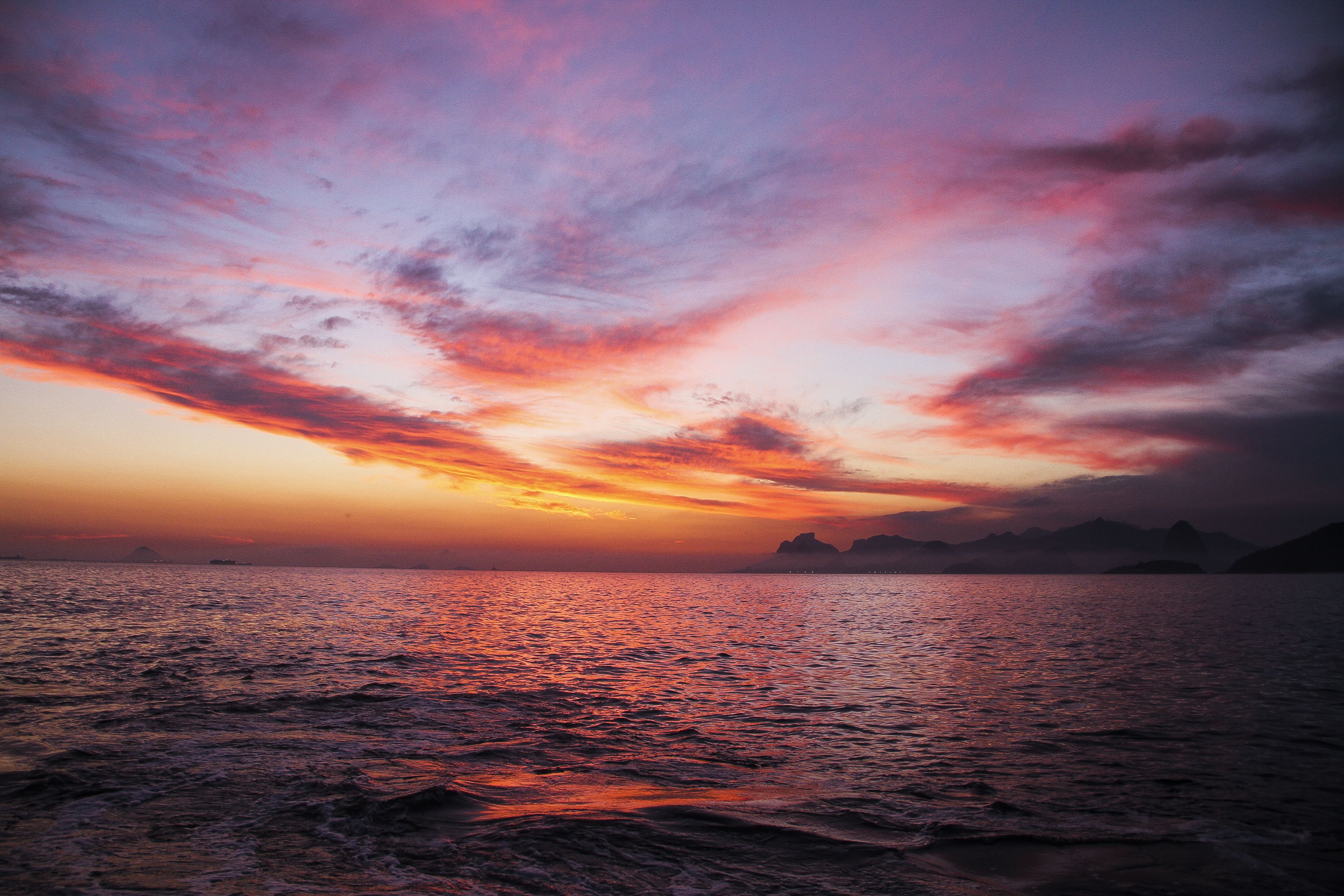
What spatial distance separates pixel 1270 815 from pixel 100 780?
960 inches

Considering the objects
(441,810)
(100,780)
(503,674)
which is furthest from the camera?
(503,674)

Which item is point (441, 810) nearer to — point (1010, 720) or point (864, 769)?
point (864, 769)

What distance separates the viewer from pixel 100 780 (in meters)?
14.3

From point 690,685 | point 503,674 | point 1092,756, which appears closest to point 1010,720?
point 1092,756

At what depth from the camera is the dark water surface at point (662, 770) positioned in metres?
10.7

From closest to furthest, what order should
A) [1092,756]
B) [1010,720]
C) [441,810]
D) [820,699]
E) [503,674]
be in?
[441,810], [1092,756], [1010,720], [820,699], [503,674]

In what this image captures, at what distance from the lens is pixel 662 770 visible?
16.5 metres

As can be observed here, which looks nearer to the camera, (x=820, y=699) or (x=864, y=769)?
(x=864, y=769)

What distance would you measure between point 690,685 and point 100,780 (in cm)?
1999

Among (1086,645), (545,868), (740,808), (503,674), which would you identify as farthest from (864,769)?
(1086,645)

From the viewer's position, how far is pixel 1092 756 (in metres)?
17.6

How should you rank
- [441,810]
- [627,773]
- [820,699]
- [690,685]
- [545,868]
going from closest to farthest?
[545,868] → [441,810] → [627,773] → [820,699] → [690,685]

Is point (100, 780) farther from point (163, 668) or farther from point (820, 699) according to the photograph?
point (820, 699)

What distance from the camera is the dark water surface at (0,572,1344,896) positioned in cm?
1072
